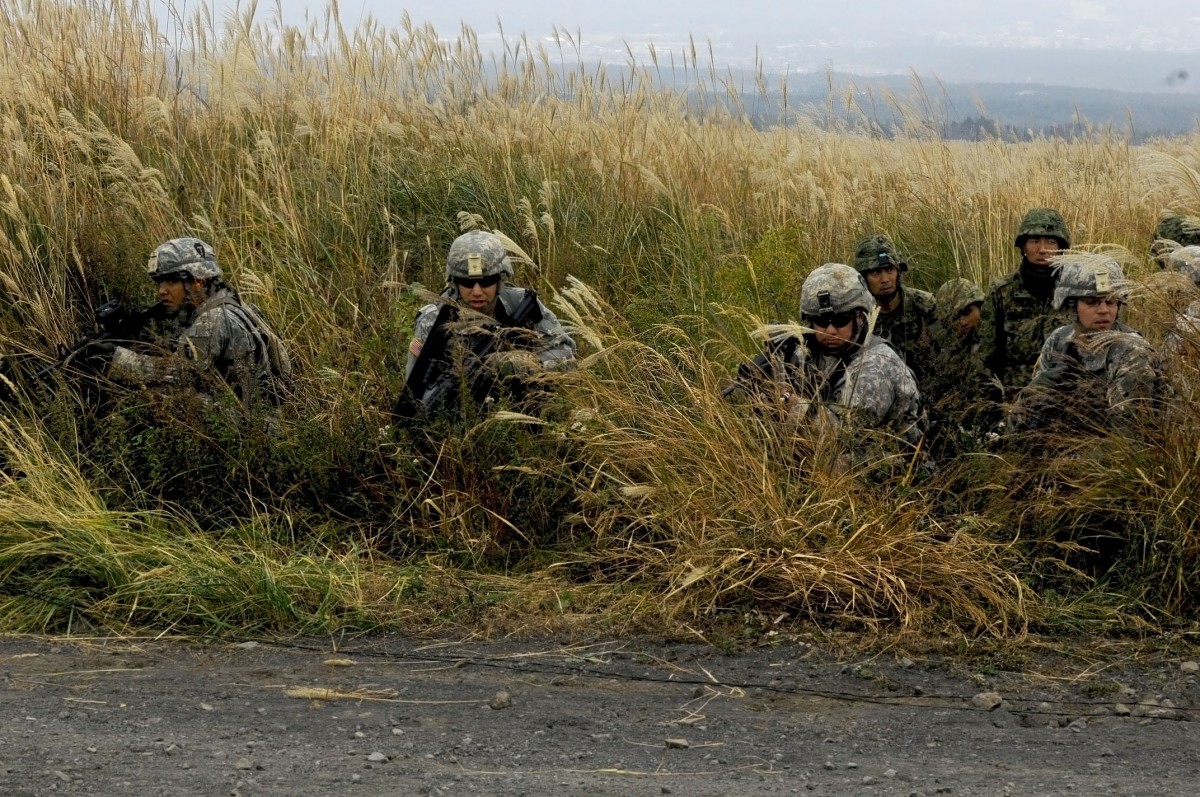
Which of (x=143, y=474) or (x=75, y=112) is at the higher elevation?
(x=75, y=112)

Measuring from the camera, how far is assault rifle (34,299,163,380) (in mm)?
6176

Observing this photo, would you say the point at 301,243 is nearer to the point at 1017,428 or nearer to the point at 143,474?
the point at 143,474

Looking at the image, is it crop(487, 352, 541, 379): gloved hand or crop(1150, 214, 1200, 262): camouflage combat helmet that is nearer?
crop(487, 352, 541, 379): gloved hand

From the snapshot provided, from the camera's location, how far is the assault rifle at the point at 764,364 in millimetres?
5223

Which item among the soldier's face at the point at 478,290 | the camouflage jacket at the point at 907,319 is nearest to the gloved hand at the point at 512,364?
the soldier's face at the point at 478,290

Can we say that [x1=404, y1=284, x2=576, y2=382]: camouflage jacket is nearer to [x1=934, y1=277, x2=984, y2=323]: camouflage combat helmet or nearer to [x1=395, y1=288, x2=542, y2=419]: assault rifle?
[x1=395, y1=288, x2=542, y2=419]: assault rifle

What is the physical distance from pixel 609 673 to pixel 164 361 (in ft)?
8.53

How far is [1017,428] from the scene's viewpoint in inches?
214

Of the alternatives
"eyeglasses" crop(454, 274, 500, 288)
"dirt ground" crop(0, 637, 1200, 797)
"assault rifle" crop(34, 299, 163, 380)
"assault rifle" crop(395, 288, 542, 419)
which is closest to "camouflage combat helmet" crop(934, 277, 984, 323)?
"assault rifle" crop(395, 288, 542, 419)

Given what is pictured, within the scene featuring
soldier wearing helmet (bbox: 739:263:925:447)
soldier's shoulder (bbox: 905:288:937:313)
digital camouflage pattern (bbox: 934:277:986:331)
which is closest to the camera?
soldier wearing helmet (bbox: 739:263:925:447)

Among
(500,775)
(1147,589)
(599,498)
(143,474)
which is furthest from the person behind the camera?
(143,474)

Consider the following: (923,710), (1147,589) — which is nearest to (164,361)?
(923,710)

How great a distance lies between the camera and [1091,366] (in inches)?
212

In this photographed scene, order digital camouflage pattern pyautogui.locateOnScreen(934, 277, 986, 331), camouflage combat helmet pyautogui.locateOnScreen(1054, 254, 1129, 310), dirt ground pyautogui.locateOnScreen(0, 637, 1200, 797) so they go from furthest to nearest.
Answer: digital camouflage pattern pyautogui.locateOnScreen(934, 277, 986, 331), camouflage combat helmet pyautogui.locateOnScreen(1054, 254, 1129, 310), dirt ground pyautogui.locateOnScreen(0, 637, 1200, 797)
